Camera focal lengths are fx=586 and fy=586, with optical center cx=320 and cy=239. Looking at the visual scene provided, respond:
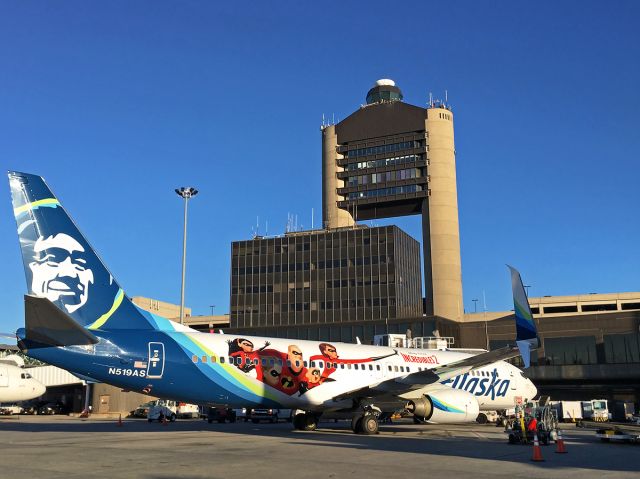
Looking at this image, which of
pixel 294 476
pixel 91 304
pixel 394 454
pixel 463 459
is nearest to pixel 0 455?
pixel 91 304

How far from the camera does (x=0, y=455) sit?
15008mm

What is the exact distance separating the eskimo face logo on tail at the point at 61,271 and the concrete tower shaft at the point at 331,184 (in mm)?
91555

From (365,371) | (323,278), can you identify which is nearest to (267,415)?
(365,371)

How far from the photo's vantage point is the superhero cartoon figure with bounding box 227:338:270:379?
22.9m

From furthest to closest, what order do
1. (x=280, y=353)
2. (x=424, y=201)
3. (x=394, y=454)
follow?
(x=424, y=201) < (x=280, y=353) < (x=394, y=454)

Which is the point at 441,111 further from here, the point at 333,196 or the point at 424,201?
the point at 333,196

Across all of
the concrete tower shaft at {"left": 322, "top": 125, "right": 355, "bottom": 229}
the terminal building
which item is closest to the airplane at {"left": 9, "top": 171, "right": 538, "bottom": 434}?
the terminal building

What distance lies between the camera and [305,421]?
27406mm

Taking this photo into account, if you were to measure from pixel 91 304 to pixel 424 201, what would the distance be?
9336cm

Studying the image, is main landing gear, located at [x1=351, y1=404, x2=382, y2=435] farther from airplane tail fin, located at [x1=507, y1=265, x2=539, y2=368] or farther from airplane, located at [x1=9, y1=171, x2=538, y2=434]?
airplane tail fin, located at [x1=507, y1=265, x2=539, y2=368]

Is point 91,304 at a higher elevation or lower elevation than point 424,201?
lower

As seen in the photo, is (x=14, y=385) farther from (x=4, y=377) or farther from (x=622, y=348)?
(x=622, y=348)

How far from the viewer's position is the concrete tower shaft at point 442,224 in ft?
335

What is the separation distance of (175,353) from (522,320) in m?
12.4
